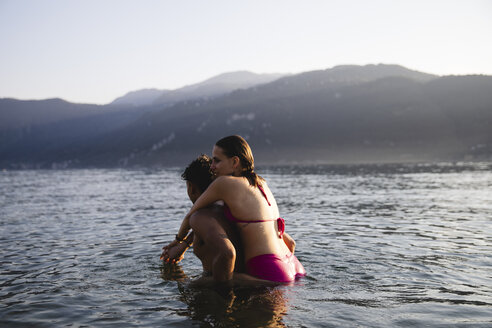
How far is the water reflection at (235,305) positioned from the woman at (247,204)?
0.87 ft

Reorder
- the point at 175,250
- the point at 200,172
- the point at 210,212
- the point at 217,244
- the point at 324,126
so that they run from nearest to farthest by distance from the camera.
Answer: the point at 217,244 → the point at 210,212 → the point at 175,250 → the point at 200,172 → the point at 324,126

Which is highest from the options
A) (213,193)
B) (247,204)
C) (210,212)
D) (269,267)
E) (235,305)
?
(213,193)

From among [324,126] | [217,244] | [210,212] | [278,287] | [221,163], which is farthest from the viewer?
[324,126]

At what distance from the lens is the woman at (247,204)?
16.6ft

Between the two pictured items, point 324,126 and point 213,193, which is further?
point 324,126

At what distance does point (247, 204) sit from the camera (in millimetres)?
5090

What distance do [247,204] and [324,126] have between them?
10714 centimetres

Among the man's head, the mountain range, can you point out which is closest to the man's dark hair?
the man's head

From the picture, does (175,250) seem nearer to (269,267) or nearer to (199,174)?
(199,174)

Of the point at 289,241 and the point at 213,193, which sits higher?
the point at 213,193


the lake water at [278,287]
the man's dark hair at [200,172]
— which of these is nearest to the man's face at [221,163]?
the man's dark hair at [200,172]

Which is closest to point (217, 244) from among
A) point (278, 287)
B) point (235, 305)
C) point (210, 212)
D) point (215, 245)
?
point (215, 245)

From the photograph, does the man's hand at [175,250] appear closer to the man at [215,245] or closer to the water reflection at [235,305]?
the man at [215,245]

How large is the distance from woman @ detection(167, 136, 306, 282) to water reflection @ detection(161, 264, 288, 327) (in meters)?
0.26
